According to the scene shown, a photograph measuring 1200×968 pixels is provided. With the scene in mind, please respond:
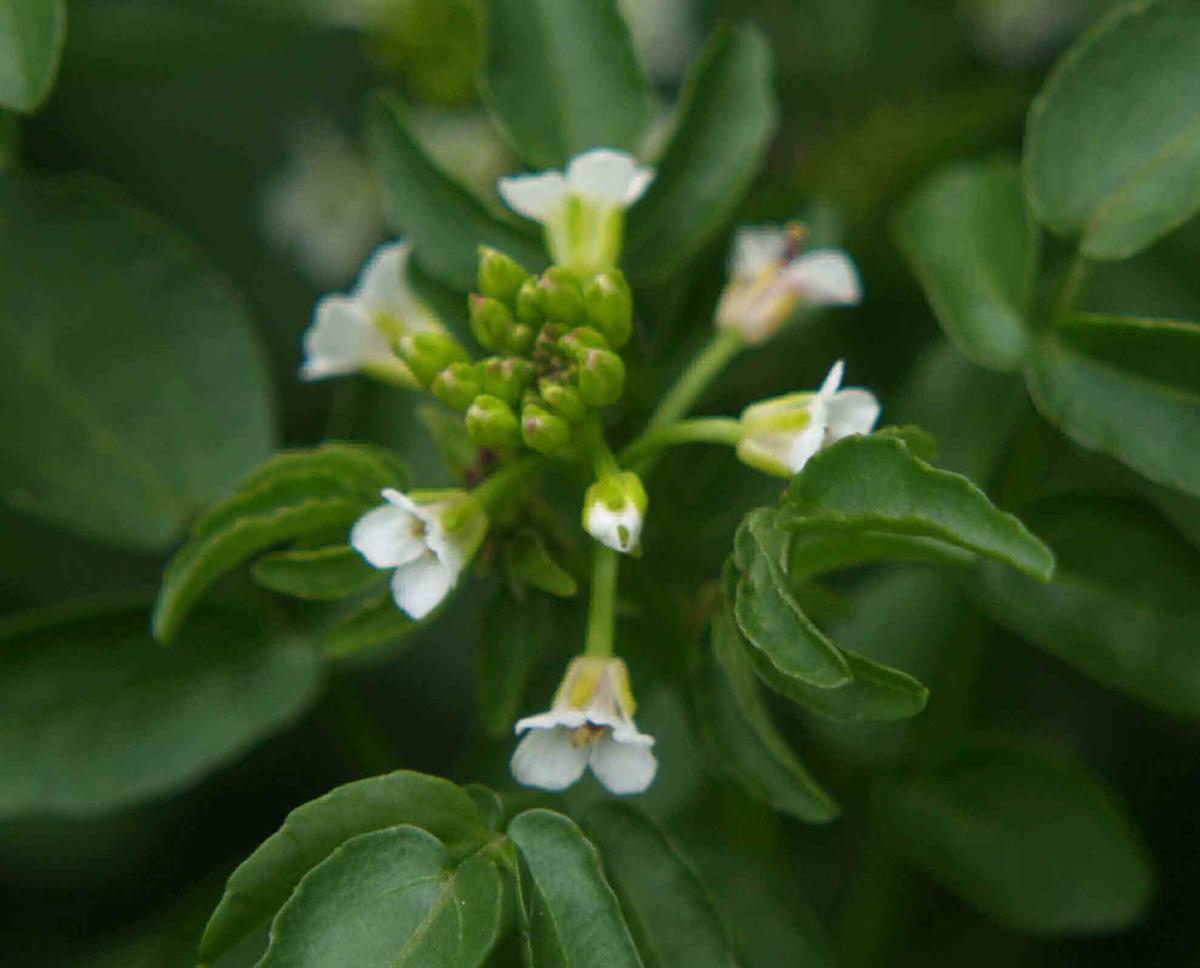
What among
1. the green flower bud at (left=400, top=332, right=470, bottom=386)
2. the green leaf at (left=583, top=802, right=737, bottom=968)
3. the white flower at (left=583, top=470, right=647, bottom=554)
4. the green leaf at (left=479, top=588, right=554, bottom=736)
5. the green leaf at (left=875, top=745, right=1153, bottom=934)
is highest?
the green flower bud at (left=400, top=332, right=470, bottom=386)

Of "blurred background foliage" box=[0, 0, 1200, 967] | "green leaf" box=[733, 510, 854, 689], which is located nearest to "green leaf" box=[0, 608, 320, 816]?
"blurred background foliage" box=[0, 0, 1200, 967]

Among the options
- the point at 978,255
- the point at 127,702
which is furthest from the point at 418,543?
the point at 978,255

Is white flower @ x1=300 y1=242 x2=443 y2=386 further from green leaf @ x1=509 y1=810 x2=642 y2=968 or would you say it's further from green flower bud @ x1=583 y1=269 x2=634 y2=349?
green leaf @ x1=509 y1=810 x2=642 y2=968

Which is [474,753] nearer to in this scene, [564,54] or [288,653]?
[288,653]

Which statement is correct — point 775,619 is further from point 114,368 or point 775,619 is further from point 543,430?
point 114,368

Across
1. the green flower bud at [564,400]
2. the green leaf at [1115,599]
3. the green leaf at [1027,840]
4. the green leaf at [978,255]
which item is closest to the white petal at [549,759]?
the green flower bud at [564,400]

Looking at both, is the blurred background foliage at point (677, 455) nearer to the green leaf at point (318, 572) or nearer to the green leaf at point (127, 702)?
the green leaf at point (127, 702)
